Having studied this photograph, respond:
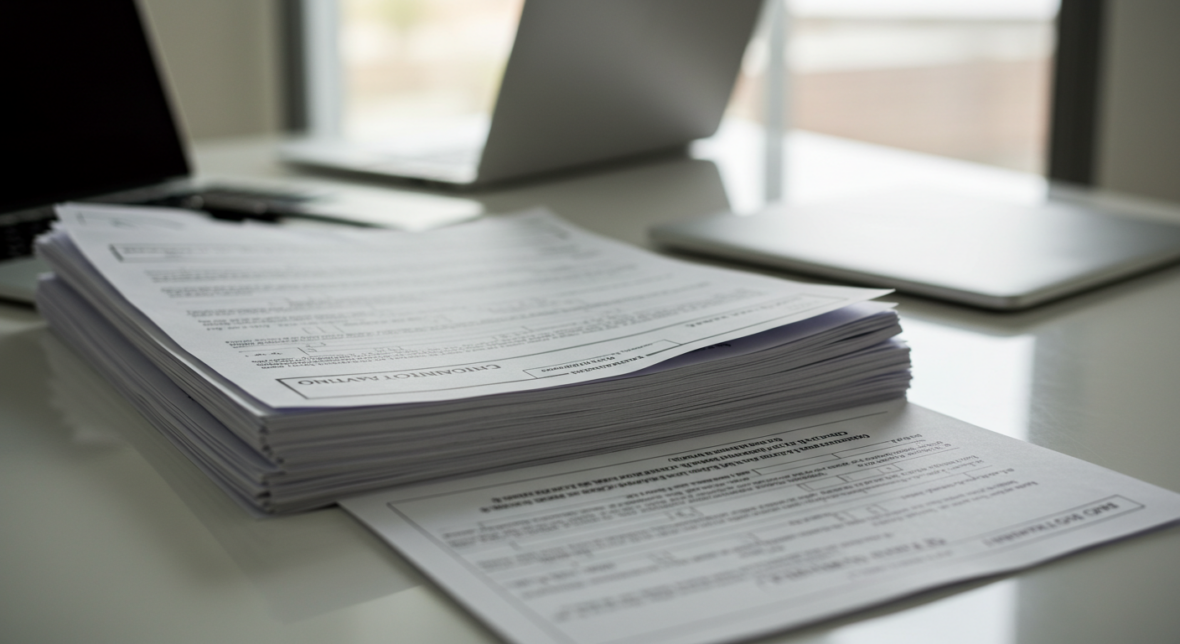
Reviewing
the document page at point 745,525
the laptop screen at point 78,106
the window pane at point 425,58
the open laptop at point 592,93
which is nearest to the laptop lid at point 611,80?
the open laptop at point 592,93

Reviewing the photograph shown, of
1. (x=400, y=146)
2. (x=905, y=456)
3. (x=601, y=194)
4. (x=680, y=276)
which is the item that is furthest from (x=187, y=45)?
(x=905, y=456)

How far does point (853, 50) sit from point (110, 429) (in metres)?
7.90

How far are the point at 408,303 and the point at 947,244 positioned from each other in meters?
0.43

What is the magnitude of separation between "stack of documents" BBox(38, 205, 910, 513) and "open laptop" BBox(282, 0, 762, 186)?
1.24 feet

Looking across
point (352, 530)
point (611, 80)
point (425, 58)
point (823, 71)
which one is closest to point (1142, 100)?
point (611, 80)

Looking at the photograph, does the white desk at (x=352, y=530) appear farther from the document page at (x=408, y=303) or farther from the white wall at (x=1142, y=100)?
the white wall at (x=1142, y=100)

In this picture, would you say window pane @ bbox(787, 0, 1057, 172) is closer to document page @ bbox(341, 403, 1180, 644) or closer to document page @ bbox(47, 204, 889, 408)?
document page @ bbox(47, 204, 889, 408)

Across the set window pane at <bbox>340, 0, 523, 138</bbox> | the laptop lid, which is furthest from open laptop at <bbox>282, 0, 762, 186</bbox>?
window pane at <bbox>340, 0, 523, 138</bbox>

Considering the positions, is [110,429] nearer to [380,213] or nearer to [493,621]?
[493,621]

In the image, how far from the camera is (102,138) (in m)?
1.00

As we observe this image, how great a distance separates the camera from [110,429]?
19.6 inches

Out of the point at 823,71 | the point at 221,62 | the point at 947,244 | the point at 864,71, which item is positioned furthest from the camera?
the point at 864,71

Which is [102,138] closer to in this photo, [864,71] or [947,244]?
[947,244]

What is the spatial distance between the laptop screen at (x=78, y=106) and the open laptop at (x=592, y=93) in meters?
→ 0.22
